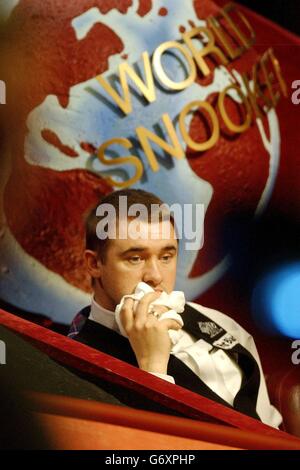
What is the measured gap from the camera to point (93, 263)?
6.37 ft

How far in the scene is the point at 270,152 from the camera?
2350 millimetres

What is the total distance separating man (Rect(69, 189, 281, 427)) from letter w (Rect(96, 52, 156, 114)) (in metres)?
0.32

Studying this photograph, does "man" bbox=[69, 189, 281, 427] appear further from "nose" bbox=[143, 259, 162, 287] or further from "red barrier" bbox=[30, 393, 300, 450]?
"red barrier" bbox=[30, 393, 300, 450]

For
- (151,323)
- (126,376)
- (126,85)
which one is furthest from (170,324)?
(126,85)

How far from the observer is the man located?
1763mm

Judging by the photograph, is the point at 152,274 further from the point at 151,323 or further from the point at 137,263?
the point at 151,323

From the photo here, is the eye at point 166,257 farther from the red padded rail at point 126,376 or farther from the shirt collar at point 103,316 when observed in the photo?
the red padded rail at point 126,376

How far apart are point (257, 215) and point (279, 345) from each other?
38cm

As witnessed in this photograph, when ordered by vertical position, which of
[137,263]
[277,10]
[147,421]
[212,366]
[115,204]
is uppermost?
[277,10]

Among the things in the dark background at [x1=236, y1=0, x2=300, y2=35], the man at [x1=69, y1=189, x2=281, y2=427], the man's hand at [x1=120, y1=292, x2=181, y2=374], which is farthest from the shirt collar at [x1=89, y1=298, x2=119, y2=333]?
the dark background at [x1=236, y1=0, x2=300, y2=35]

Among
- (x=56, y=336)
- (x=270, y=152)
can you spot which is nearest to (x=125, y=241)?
(x=56, y=336)

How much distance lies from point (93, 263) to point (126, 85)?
1.76ft

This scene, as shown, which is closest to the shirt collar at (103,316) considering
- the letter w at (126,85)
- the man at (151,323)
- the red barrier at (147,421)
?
the man at (151,323)
